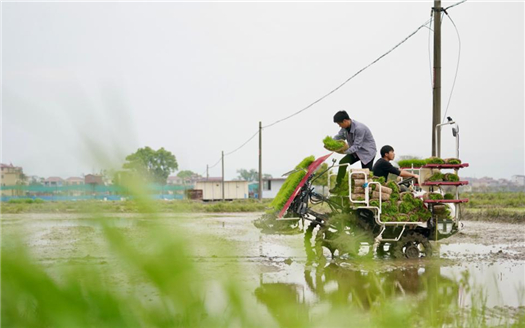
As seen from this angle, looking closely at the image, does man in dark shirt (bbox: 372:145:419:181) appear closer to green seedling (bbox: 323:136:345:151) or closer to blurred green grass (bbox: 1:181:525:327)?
green seedling (bbox: 323:136:345:151)

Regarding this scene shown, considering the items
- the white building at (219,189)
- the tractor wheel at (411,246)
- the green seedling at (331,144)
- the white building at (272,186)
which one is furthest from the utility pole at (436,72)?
the white building at (272,186)

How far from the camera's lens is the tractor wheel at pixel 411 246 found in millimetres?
8805

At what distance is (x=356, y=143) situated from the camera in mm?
8625

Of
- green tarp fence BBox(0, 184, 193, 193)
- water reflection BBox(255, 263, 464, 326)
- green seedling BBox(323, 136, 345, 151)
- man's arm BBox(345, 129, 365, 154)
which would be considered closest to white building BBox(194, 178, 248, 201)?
man's arm BBox(345, 129, 365, 154)

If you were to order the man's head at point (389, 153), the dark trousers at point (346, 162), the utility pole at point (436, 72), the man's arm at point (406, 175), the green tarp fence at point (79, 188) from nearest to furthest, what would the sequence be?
the green tarp fence at point (79, 188) → the dark trousers at point (346, 162) → the man's head at point (389, 153) → the man's arm at point (406, 175) → the utility pole at point (436, 72)

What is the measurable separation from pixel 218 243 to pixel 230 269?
4cm

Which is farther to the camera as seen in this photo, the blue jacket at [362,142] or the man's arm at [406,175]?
the man's arm at [406,175]

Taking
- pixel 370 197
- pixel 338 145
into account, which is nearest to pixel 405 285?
pixel 370 197

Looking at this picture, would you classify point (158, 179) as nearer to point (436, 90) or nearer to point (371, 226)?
point (371, 226)

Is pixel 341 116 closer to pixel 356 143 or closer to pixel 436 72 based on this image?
pixel 356 143

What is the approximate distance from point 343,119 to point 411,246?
246 centimetres

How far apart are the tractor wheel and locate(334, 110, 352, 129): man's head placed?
214 centimetres

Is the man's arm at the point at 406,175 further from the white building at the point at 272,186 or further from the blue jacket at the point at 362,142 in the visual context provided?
the white building at the point at 272,186

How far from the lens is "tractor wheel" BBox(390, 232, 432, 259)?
880 centimetres
